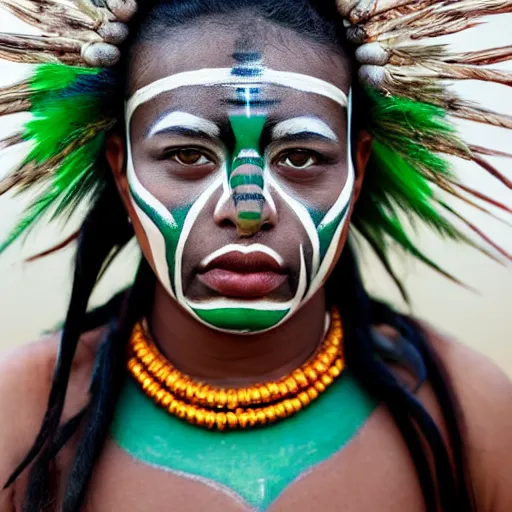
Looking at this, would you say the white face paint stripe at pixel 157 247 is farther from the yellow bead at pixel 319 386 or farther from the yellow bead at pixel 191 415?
the yellow bead at pixel 319 386

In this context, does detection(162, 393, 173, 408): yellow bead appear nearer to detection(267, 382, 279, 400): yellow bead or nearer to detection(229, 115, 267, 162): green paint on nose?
detection(267, 382, 279, 400): yellow bead

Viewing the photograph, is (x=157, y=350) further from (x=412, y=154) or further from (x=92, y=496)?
(x=412, y=154)

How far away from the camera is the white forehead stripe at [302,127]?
168 centimetres

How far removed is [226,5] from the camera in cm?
170

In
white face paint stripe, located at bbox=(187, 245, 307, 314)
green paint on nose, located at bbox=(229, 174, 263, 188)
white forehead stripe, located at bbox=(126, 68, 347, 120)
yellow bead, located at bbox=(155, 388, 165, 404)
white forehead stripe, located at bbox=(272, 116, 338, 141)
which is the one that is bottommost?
yellow bead, located at bbox=(155, 388, 165, 404)

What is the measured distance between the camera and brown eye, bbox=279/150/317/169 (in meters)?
1.71

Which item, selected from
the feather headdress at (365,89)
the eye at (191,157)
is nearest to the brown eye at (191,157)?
the eye at (191,157)

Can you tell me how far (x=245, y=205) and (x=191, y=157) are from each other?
163 millimetres

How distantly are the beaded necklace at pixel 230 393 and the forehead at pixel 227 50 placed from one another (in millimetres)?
571

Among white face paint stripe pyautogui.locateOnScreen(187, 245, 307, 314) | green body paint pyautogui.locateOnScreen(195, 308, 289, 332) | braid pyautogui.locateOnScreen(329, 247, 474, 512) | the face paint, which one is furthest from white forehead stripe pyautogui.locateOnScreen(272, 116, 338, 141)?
braid pyautogui.locateOnScreen(329, 247, 474, 512)

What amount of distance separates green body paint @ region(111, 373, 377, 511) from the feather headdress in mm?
499

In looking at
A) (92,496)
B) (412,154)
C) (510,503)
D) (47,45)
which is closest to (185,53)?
(47,45)

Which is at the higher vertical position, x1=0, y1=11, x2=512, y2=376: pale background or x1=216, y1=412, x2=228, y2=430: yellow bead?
x1=216, y1=412, x2=228, y2=430: yellow bead

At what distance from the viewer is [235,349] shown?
184cm
